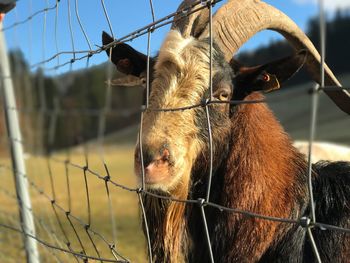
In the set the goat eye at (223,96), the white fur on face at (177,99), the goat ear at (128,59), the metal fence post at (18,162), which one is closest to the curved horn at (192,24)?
the white fur on face at (177,99)

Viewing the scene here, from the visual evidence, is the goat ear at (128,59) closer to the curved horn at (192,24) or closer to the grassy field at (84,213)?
the curved horn at (192,24)

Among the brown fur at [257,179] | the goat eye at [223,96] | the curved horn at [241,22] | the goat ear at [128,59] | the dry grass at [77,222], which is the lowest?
the dry grass at [77,222]

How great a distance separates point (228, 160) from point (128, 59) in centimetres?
89

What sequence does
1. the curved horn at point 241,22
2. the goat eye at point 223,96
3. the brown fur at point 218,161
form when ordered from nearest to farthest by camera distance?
the brown fur at point 218,161 → the goat eye at point 223,96 → the curved horn at point 241,22

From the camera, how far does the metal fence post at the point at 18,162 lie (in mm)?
4629

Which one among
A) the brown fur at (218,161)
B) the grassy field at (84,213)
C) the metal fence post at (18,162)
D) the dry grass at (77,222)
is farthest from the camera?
the dry grass at (77,222)

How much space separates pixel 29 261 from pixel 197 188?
2286mm

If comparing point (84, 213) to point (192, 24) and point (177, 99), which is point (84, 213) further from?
point (177, 99)

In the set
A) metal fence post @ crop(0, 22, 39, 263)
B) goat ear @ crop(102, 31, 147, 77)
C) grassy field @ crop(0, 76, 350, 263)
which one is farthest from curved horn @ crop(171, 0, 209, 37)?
metal fence post @ crop(0, 22, 39, 263)

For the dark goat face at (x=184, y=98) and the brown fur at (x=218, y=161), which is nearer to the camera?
the dark goat face at (x=184, y=98)

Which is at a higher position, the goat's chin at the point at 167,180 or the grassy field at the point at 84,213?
the goat's chin at the point at 167,180

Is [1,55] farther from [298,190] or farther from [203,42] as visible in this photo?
[298,190]

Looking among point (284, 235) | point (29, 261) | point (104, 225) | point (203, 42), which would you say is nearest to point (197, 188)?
point (284, 235)

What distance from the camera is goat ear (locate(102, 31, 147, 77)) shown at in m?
3.27
